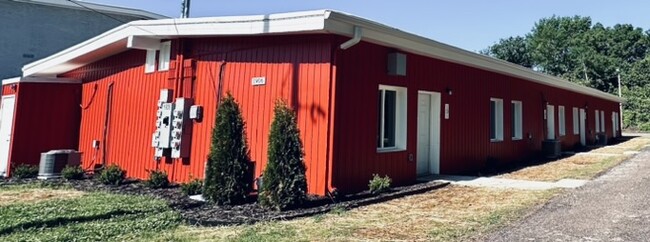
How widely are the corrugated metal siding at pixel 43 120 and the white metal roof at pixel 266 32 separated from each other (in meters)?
0.87

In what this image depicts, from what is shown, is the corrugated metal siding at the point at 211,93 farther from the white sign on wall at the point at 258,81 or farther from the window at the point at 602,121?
the window at the point at 602,121

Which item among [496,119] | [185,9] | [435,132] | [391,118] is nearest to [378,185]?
[391,118]

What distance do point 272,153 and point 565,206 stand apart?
400cm

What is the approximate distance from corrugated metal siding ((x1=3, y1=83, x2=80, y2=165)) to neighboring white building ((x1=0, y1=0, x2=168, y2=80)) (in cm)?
335

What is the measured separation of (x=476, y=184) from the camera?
8.16m

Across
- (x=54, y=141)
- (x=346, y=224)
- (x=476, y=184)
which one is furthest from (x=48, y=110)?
(x=476, y=184)

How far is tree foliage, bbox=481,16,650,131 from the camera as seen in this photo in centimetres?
4113

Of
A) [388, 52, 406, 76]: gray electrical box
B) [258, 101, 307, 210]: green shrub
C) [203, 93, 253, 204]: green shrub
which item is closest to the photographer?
[258, 101, 307, 210]: green shrub

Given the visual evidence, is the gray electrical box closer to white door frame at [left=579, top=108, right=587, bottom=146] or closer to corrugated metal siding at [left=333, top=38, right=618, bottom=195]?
corrugated metal siding at [left=333, top=38, right=618, bottom=195]

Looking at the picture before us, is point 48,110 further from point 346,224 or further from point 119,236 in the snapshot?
point 346,224

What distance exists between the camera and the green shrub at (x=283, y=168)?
5.80m

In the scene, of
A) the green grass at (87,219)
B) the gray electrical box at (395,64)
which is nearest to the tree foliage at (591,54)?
the gray electrical box at (395,64)

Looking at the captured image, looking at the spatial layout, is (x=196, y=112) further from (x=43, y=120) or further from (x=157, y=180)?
(x=43, y=120)

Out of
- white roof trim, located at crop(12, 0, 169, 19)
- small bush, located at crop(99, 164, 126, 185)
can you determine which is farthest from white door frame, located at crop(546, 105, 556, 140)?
white roof trim, located at crop(12, 0, 169, 19)
